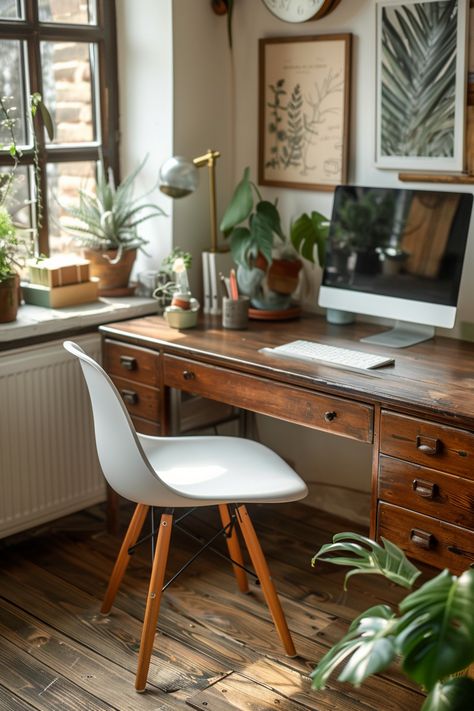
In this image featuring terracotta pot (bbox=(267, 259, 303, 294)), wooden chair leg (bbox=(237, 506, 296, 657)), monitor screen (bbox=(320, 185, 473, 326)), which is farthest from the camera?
terracotta pot (bbox=(267, 259, 303, 294))

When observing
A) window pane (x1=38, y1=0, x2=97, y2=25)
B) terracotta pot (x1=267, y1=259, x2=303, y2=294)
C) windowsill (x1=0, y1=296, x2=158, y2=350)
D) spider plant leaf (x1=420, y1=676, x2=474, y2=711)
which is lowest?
spider plant leaf (x1=420, y1=676, x2=474, y2=711)

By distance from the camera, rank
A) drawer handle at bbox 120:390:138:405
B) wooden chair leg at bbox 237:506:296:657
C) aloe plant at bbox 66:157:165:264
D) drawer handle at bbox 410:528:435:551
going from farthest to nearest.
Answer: aloe plant at bbox 66:157:165:264 < drawer handle at bbox 120:390:138:405 < wooden chair leg at bbox 237:506:296:657 < drawer handle at bbox 410:528:435:551

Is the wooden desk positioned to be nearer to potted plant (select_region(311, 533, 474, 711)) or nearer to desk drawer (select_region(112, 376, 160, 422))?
desk drawer (select_region(112, 376, 160, 422))

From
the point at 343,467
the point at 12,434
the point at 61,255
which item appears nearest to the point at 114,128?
the point at 61,255

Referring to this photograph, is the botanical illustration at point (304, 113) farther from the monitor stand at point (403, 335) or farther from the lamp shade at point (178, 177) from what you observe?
the monitor stand at point (403, 335)

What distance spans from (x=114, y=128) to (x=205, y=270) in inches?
24.5

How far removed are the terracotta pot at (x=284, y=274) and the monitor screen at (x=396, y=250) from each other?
0.70ft

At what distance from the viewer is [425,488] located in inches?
85.9

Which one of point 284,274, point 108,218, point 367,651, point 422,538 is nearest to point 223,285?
point 284,274

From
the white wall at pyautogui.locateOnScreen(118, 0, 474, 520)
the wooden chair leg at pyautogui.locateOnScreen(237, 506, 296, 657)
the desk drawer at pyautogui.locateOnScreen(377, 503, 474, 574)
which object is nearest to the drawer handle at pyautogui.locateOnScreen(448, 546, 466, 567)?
the desk drawer at pyautogui.locateOnScreen(377, 503, 474, 574)

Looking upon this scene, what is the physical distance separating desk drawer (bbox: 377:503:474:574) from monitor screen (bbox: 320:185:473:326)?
0.58 meters

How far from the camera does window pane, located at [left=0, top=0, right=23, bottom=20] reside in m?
2.93

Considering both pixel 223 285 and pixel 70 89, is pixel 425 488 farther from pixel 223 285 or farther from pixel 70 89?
pixel 70 89

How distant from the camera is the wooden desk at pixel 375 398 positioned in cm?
214
